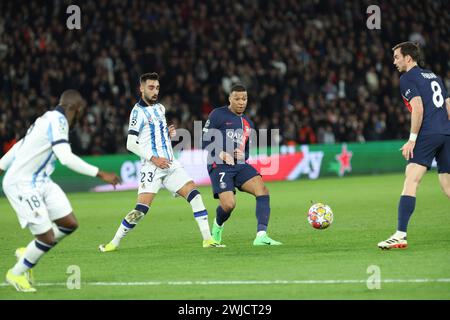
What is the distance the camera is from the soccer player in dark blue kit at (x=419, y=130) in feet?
33.5

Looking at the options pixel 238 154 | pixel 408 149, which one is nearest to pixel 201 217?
pixel 238 154

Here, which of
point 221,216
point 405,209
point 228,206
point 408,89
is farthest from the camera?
point 221,216

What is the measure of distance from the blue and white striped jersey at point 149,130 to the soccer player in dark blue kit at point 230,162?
0.61 m

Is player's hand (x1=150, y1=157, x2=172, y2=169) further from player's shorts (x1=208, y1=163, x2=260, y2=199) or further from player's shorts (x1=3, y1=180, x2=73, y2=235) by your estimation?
player's shorts (x1=3, y1=180, x2=73, y2=235)

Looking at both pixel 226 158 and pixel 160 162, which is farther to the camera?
pixel 226 158

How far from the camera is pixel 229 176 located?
11531mm

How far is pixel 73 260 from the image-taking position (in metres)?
10.5

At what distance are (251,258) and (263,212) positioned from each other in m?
1.42

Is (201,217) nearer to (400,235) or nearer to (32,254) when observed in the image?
(400,235)

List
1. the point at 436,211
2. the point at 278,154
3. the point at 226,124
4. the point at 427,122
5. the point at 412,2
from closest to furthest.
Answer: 1. the point at 427,122
2. the point at 226,124
3. the point at 436,211
4. the point at 278,154
5. the point at 412,2

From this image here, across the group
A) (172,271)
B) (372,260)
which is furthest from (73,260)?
(372,260)

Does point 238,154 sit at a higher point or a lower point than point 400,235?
higher
